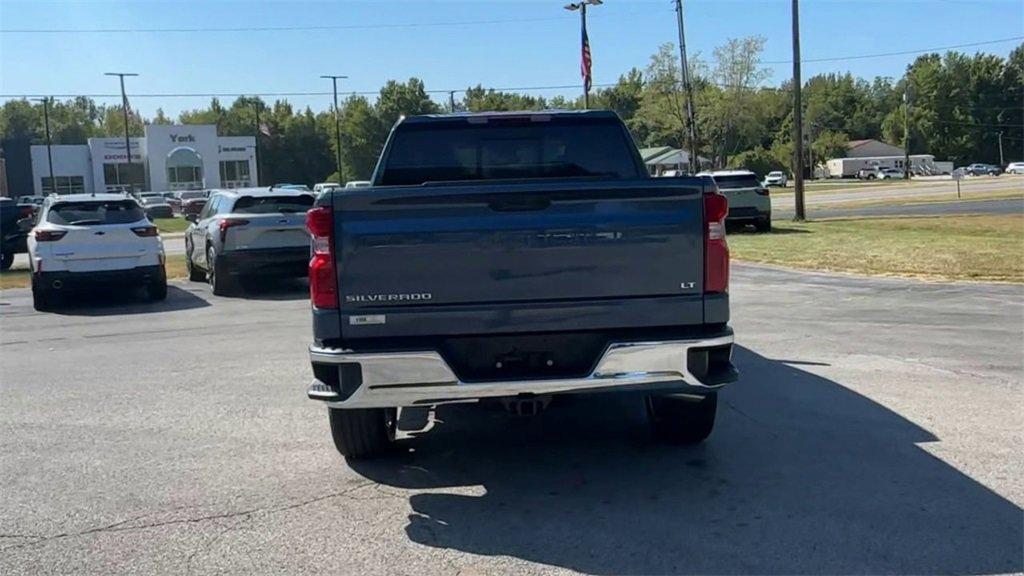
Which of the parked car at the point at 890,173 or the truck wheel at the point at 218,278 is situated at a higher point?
the parked car at the point at 890,173

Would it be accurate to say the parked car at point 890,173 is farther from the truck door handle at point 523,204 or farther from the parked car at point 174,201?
the truck door handle at point 523,204

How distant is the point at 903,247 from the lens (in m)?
19.4

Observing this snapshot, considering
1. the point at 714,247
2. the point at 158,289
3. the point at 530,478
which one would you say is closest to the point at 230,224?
the point at 158,289

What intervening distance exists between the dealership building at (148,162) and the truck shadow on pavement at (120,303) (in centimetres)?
7445

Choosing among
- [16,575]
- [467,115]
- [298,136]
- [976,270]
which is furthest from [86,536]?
[298,136]

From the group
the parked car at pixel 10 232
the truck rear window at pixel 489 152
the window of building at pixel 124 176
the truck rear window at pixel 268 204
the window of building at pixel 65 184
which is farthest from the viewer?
the window of building at pixel 124 176

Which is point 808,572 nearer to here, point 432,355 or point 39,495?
point 432,355

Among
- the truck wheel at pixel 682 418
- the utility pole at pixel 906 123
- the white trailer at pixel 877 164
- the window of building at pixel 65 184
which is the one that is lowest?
the truck wheel at pixel 682 418

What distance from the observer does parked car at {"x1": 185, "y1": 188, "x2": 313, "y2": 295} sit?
15133 millimetres

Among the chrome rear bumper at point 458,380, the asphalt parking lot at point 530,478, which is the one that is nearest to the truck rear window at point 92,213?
the asphalt parking lot at point 530,478

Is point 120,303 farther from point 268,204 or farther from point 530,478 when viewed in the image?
point 530,478

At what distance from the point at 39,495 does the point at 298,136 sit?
4074 inches

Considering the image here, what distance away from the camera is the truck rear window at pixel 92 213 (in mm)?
14320

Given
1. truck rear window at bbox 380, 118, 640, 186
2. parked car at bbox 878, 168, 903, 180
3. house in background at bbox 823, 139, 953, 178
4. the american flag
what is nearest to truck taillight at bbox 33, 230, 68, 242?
truck rear window at bbox 380, 118, 640, 186
